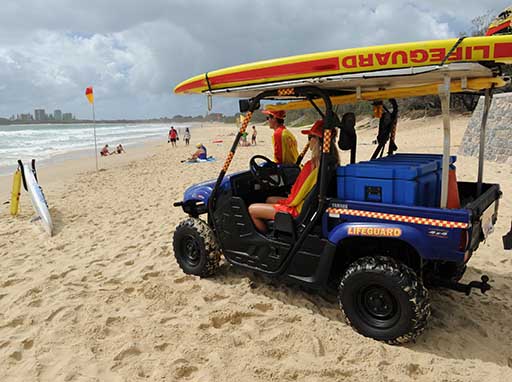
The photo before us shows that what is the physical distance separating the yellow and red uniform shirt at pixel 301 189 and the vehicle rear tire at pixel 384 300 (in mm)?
738

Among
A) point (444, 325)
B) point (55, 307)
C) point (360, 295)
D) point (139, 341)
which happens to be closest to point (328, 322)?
point (360, 295)

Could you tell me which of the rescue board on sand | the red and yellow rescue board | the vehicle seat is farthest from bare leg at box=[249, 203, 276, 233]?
the rescue board on sand

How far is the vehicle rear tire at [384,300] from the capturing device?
10.2 ft

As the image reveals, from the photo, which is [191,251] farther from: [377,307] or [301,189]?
[377,307]

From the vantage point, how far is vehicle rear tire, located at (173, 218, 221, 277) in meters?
4.47

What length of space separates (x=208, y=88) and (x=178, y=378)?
2575mm

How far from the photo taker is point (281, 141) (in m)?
5.20

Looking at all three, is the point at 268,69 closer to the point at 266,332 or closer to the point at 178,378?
the point at 266,332

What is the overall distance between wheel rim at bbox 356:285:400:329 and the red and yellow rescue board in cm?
168

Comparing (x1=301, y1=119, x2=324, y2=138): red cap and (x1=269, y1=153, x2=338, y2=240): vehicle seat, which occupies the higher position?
(x1=301, y1=119, x2=324, y2=138): red cap

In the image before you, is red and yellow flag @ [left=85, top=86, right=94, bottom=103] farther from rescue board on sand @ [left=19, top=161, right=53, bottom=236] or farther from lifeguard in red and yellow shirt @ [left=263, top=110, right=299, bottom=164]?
lifeguard in red and yellow shirt @ [left=263, top=110, right=299, bottom=164]

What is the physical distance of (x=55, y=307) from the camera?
13.0ft

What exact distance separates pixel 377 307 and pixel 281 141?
251 cm

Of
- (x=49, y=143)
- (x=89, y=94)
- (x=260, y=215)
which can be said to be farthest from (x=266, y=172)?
(x=49, y=143)
